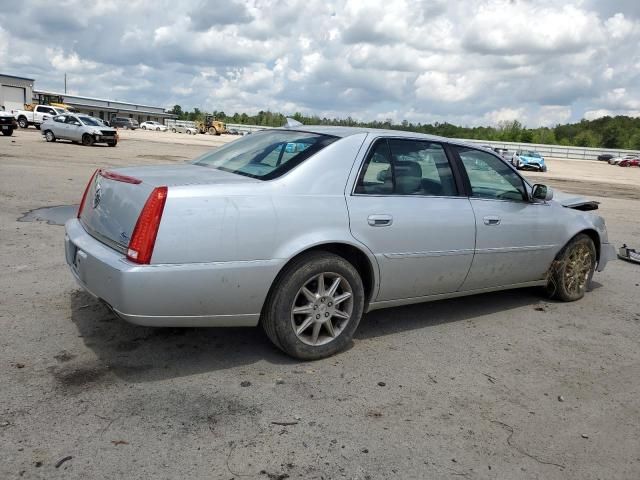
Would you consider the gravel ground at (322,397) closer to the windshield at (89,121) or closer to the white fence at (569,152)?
the windshield at (89,121)

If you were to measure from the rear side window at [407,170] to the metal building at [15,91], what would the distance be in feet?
235

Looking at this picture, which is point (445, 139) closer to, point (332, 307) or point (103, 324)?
point (332, 307)

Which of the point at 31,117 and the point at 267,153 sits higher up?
the point at 31,117

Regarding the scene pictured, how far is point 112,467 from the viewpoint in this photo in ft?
8.65

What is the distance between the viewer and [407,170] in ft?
14.4

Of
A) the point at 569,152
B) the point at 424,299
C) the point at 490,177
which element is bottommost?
the point at 424,299

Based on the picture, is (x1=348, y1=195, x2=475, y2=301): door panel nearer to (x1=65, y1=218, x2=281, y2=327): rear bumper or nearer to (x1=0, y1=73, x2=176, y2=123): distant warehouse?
(x1=65, y1=218, x2=281, y2=327): rear bumper

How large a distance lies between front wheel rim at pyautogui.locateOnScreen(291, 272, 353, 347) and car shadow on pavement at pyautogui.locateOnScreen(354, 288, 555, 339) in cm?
52

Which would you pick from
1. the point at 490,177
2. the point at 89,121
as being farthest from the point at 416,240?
the point at 89,121

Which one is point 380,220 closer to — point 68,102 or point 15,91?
point 15,91

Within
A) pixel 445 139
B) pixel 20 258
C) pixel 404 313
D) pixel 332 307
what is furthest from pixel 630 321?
pixel 20 258

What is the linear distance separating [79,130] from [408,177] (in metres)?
28.0

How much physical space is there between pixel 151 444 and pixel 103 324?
5.73 ft

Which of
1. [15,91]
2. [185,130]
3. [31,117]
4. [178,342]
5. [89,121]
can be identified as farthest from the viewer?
[185,130]
